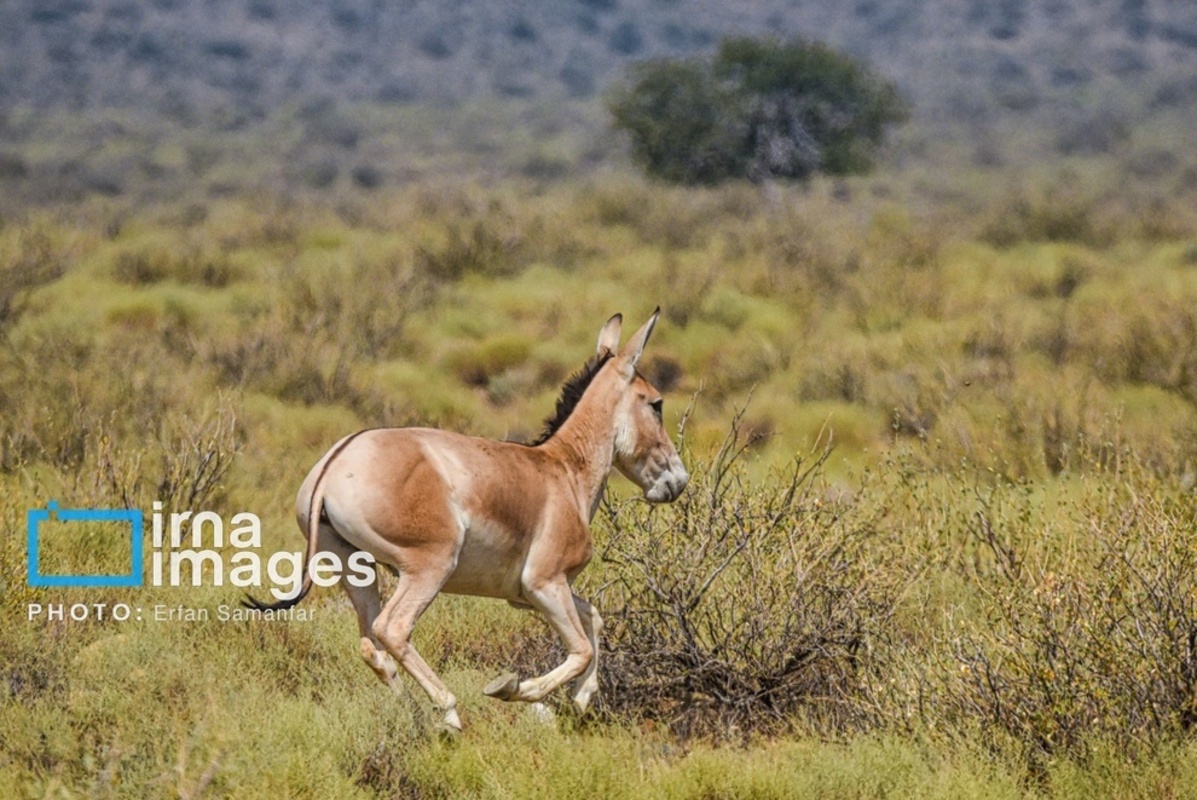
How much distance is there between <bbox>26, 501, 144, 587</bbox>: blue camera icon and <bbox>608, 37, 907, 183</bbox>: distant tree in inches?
1168

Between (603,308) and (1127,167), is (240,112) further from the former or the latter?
(603,308)

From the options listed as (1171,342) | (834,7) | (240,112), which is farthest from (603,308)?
(834,7)

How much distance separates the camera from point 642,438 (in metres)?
7.34

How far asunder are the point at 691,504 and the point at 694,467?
448 millimetres

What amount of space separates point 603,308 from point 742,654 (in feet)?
45.9

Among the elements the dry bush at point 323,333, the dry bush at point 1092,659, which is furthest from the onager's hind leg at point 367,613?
the dry bush at point 323,333

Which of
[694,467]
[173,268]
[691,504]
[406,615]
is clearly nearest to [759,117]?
[173,268]

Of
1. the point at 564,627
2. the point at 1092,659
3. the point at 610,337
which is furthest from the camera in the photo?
the point at 610,337

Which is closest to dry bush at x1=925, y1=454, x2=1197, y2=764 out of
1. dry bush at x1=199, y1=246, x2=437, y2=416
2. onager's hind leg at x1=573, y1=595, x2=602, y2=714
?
onager's hind leg at x1=573, y1=595, x2=602, y2=714

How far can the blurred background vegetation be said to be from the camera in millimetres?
6430

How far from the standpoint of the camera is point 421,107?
96.2m

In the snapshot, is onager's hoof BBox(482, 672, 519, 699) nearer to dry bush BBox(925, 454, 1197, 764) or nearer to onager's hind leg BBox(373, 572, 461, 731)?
onager's hind leg BBox(373, 572, 461, 731)

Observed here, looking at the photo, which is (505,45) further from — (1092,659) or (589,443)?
(1092,659)

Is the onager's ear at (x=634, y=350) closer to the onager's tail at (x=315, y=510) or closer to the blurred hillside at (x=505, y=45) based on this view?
the onager's tail at (x=315, y=510)
